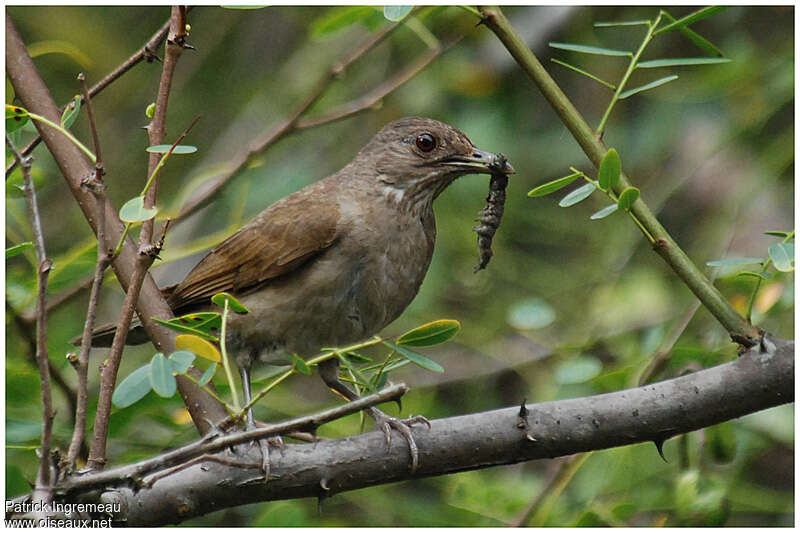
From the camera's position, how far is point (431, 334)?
268 cm

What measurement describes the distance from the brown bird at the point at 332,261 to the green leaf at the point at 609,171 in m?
1.12

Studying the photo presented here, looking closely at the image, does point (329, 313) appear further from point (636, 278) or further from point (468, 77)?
point (468, 77)

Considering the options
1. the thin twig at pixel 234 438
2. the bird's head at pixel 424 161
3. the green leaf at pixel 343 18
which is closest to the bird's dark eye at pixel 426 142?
the bird's head at pixel 424 161

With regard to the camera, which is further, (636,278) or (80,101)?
(636,278)

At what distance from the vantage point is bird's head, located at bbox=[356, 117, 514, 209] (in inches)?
171

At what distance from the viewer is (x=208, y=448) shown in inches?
87.0

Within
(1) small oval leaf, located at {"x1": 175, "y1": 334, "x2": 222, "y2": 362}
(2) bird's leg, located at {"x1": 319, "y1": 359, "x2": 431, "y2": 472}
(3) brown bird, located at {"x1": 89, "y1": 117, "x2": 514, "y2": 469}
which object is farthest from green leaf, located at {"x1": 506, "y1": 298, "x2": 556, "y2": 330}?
(1) small oval leaf, located at {"x1": 175, "y1": 334, "x2": 222, "y2": 362}

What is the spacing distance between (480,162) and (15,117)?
2.12m

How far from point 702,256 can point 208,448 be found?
4.33m

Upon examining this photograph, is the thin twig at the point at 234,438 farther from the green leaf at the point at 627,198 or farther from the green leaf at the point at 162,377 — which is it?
the green leaf at the point at 627,198

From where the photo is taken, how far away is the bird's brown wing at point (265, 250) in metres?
4.05

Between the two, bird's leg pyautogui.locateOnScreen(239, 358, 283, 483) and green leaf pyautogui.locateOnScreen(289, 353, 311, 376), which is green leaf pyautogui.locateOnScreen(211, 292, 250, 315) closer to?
green leaf pyautogui.locateOnScreen(289, 353, 311, 376)

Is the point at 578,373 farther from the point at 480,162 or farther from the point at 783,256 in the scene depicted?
the point at 783,256

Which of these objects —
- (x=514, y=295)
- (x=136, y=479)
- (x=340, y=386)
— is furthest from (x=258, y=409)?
(x=136, y=479)
